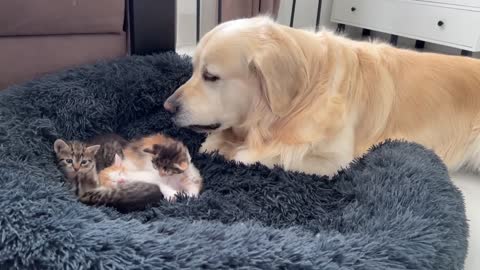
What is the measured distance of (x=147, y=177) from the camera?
1.08 m

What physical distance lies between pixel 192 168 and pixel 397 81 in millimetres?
A: 634

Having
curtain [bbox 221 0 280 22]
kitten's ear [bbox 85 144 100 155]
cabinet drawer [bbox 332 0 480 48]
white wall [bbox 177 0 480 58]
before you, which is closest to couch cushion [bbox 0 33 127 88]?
kitten's ear [bbox 85 144 100 155]

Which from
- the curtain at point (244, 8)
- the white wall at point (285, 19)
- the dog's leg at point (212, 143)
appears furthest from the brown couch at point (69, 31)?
the white wall at point (285, 19)

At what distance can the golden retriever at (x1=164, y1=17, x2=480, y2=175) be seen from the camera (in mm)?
1145

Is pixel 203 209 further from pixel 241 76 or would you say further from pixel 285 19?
pixel 285 19

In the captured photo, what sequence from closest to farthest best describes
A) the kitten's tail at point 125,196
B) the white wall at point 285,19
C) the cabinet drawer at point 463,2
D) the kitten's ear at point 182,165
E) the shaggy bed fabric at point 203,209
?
the shaggy bed fabric at point 203,209 < the kitten's tail at point 125,196 < the kitten's ear at point 182,165 < the cabinet drawer at point 463,2 < the white wall at point 285,19

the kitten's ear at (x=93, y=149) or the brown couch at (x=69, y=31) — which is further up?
the brown couch at (x=69, y=31)

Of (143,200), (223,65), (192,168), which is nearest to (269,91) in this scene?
(223,65)

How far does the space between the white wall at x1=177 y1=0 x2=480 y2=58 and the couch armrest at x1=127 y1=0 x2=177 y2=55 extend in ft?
3.04

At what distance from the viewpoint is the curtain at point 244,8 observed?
91.5 inches

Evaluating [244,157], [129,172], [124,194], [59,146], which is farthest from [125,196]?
[244,157]

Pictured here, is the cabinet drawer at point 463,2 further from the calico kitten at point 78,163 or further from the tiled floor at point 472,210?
the calico kitten at point 78,163

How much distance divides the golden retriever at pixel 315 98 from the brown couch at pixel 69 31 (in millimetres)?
390

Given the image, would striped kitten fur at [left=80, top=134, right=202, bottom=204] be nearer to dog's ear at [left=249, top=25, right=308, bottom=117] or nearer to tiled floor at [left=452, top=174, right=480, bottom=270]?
dog's ear at [left=249, top=25, right=308, bottom=117]
